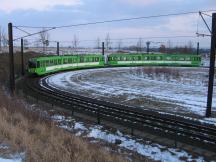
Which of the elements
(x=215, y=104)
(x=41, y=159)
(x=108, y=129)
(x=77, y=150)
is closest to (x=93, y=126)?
(x=108, y=129)

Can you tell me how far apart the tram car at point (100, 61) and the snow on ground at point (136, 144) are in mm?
29353

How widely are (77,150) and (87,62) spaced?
5092 cm

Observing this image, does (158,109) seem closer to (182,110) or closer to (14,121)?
(182,110)

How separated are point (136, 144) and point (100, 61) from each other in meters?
49.1

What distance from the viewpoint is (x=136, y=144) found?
13.8 m

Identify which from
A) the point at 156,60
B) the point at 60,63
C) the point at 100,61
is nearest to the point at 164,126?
the point at 60,63

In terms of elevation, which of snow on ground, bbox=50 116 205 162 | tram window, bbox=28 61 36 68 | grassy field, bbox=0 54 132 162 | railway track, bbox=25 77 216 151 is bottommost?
snow on ground, bbox=50 116 205 162

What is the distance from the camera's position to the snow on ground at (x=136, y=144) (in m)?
12.2

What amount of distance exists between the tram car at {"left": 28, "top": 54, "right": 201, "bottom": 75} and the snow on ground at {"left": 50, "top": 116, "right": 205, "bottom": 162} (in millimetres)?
29353

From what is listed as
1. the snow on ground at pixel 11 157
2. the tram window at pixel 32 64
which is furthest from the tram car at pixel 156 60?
the snow on ground at pixel 11 157

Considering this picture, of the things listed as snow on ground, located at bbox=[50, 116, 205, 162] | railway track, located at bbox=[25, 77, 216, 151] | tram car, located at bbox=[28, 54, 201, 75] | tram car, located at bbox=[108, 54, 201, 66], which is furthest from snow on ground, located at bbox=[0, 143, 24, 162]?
tram car, located at bbox=[108, 54, 201, 66]

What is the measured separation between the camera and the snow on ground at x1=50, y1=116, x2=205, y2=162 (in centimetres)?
1216

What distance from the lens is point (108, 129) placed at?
53.0ft

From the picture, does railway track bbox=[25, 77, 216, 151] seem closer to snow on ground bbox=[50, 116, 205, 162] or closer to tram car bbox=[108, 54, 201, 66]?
snow on ground bbox=[50, 116, 205, 162]
